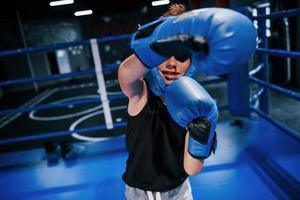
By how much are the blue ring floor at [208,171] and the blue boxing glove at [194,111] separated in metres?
1.01

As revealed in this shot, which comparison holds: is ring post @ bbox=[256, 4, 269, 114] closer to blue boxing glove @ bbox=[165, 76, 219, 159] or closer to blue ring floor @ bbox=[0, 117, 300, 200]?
blue ring floor @ bbox=[0, 117, 300, 200]

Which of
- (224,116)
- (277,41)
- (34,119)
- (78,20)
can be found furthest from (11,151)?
(78,20)

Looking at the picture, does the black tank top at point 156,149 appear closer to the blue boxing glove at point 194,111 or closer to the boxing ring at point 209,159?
the blue boxing glove at point 194,111

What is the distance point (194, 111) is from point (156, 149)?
321mm

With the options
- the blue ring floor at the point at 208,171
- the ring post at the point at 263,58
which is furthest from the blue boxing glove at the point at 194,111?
the ring post at the point at 263,58

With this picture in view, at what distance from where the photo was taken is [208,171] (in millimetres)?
2174

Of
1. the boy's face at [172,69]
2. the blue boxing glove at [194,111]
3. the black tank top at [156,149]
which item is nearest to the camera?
the blue boxing glove at [194,111]

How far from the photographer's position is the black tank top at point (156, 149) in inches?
45.6

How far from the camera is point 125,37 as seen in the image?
260cm

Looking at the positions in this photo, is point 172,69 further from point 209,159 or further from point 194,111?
point 209,159

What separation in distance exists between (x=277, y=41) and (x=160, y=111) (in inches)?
172

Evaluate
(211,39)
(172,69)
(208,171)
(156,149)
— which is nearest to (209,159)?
(208,171)

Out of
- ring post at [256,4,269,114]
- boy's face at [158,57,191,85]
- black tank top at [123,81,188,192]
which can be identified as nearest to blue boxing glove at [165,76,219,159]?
boy's face at [158,57,191,85]

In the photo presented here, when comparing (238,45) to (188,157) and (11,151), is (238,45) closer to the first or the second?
(188,157)
